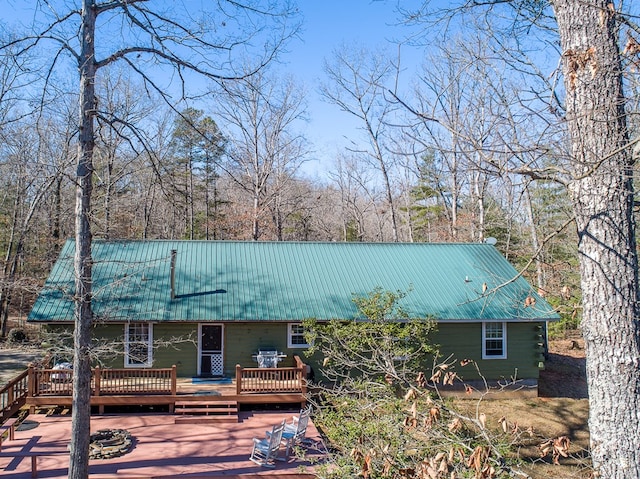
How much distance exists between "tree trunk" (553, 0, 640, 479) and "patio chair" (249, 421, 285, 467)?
790 centimetres

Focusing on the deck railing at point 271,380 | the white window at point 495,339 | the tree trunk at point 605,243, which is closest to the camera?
the tree trunk at point 605,243

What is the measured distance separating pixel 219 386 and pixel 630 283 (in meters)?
12.7

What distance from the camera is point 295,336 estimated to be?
16.1 m

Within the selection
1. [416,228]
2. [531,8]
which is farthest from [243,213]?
[531,8]

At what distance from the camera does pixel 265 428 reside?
516 inches

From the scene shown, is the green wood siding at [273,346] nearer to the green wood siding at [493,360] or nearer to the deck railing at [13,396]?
the green wood siding at [493,360]

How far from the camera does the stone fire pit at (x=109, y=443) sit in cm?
1101

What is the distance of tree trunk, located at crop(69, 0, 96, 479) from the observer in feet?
26.7

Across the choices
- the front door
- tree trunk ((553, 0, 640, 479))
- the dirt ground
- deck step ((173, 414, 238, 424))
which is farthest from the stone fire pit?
tree trunk ((553, 0, 640, 479))

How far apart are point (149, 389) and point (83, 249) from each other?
7114mm

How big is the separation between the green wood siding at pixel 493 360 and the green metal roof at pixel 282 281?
0.71 meters

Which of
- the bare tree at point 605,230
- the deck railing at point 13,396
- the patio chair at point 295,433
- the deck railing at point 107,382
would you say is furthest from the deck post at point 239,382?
the bare tree at point 605,230

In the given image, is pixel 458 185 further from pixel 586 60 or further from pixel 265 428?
pixel 586 60

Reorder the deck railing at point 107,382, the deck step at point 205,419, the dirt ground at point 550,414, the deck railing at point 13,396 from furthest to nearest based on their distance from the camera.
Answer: the deck railing at point 107,382 → the deck step at point 205,419 → the deck railing at point 13,396 → the dirt ground at point 550,414
